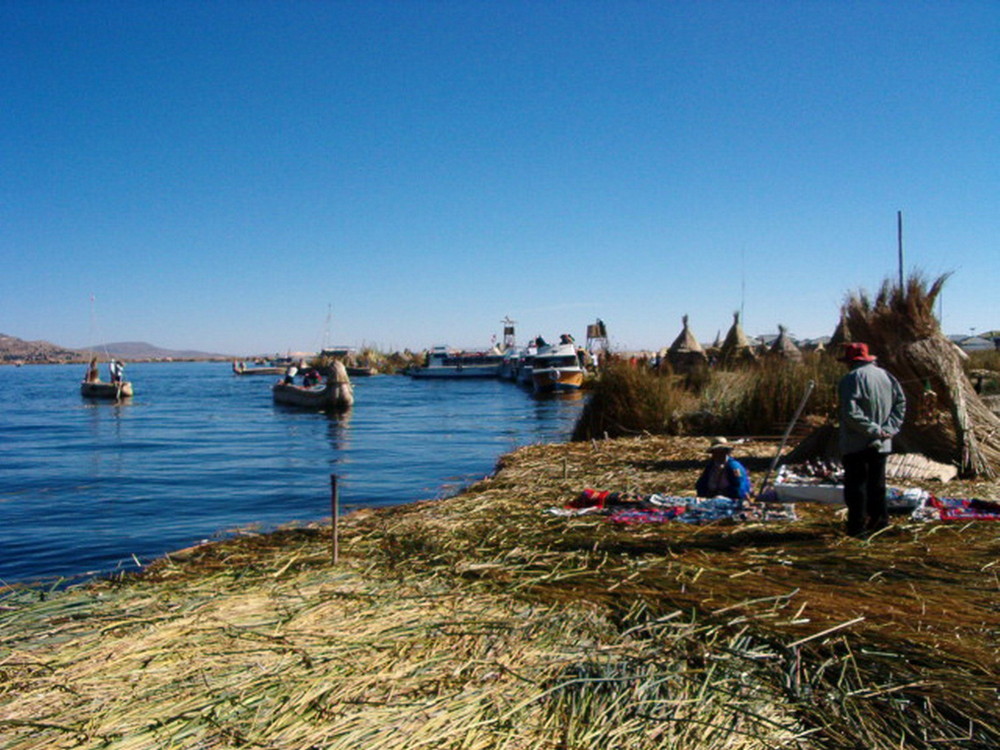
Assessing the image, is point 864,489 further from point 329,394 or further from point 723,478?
point 329,394

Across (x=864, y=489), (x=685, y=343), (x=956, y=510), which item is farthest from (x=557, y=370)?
(x=864, y=489)

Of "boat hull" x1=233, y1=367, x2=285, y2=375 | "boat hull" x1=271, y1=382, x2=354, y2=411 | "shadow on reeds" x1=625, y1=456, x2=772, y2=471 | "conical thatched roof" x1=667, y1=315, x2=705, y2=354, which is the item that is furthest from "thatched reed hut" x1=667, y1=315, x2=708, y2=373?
"boat hull" x1=233, y1=367, x2=285, y2=375

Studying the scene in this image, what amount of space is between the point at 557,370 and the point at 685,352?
9.51 metres

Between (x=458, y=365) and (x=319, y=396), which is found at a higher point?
(x=458, y=365)

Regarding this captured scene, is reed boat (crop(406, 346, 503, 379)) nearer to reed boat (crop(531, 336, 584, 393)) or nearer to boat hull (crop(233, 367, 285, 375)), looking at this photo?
reed boat (crop(531, 336, 584, 393))

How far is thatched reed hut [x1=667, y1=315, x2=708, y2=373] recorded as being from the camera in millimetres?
32844

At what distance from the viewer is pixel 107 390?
136 feet

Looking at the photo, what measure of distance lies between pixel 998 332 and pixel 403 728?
69.5 m

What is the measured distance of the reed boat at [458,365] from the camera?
65938 millimetres

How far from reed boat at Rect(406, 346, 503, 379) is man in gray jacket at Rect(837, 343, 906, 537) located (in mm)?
58372

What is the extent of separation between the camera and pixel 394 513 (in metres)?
8.03

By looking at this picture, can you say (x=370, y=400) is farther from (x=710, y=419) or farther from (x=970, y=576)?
(x=970, y=576)

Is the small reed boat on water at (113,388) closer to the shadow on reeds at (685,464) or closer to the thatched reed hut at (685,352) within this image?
the thatched reed hut at (685,352)

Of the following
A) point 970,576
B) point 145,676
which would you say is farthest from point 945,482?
point 145,676
